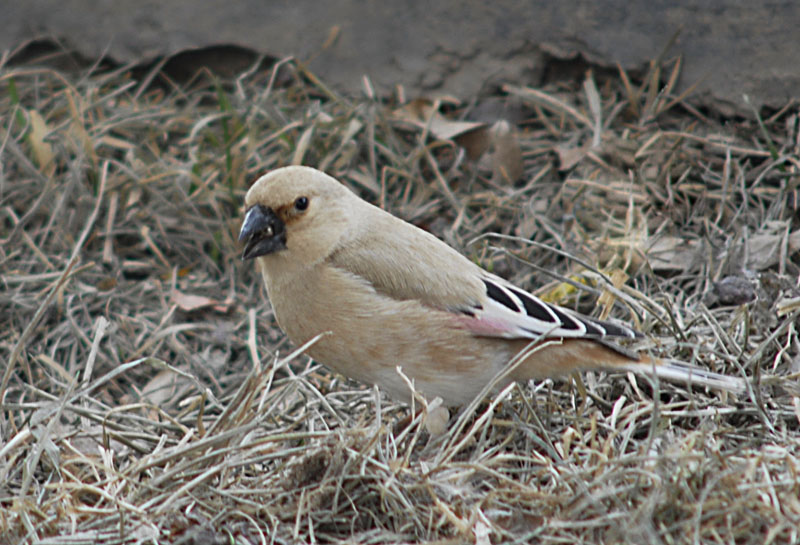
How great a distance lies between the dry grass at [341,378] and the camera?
2.83 m

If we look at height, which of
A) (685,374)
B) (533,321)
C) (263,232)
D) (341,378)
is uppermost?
(263,232)

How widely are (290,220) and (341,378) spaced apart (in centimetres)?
89

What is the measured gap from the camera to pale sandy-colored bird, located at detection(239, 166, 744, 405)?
3346 millimetres

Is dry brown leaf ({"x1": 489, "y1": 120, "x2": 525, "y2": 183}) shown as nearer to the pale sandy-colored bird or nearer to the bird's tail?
the pale sandy-colored bird

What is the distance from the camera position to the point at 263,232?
349cm

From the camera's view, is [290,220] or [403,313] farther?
[290,220]

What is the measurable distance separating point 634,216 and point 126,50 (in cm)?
332

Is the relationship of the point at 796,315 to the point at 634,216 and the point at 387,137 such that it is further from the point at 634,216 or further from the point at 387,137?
the point at 387,137

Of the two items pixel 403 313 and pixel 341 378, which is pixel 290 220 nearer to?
pixel 403 313

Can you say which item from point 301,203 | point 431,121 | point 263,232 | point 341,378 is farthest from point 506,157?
point 263,232

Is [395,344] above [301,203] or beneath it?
beneath

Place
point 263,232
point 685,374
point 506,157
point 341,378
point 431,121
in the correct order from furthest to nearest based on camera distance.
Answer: point 431,121 → point 506,157 → point 341,378 → point 263,232 → point 685,374

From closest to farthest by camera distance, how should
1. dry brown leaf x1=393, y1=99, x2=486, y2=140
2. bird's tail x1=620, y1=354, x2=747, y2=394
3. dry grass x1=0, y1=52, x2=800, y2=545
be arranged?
1. dry grass x1=0, y1=52, x2=800, y2=545
2. bird's tail x1=620, y1=354, x2=747, y2=394
3. dry brown leaf x1=393, y1=99, x2=486, y2=140

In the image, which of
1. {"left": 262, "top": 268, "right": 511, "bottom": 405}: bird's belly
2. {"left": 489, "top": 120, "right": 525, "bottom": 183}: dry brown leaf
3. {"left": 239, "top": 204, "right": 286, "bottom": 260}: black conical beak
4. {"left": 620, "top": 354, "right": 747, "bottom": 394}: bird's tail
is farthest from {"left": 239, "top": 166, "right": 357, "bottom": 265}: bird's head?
{"left": 489, "top": 120, "right": 525, "bottom": 183}: dry brown leaf
